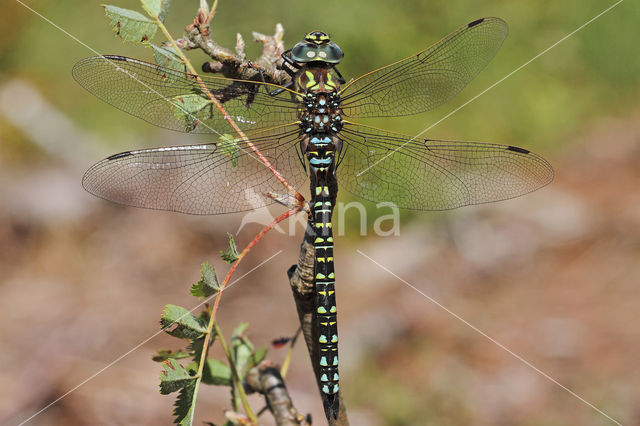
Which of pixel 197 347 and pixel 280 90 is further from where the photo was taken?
pixel 280 90

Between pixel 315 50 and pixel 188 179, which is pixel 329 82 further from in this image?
pixel 188 179

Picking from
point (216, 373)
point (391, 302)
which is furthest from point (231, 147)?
point (391, 302)

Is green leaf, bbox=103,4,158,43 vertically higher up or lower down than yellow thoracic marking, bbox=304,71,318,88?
lower down

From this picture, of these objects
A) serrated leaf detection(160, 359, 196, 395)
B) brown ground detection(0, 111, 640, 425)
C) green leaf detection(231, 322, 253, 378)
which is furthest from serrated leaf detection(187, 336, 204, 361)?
brown ground detection(0, 111, 640, 425)

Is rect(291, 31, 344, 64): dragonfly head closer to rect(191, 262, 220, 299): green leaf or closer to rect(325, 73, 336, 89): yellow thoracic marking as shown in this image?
rect(325, 73, 336, 89): yellow thoracic marking

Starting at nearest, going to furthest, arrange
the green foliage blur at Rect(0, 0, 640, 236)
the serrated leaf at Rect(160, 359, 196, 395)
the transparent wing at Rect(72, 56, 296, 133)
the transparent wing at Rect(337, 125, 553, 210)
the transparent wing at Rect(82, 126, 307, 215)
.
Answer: the serrated leaf at Rect(160, 359, 196, 395) → the transparent wing at Rect(72, 56, 296, 133) → the transparent wing at Rect(82, 126, 307, 215) → the transparent wing at Rect(337, 125, 553, 210) → the green foliage blur at Rect(0, 0, 640, 236)

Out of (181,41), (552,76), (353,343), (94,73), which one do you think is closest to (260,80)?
(181,41)
